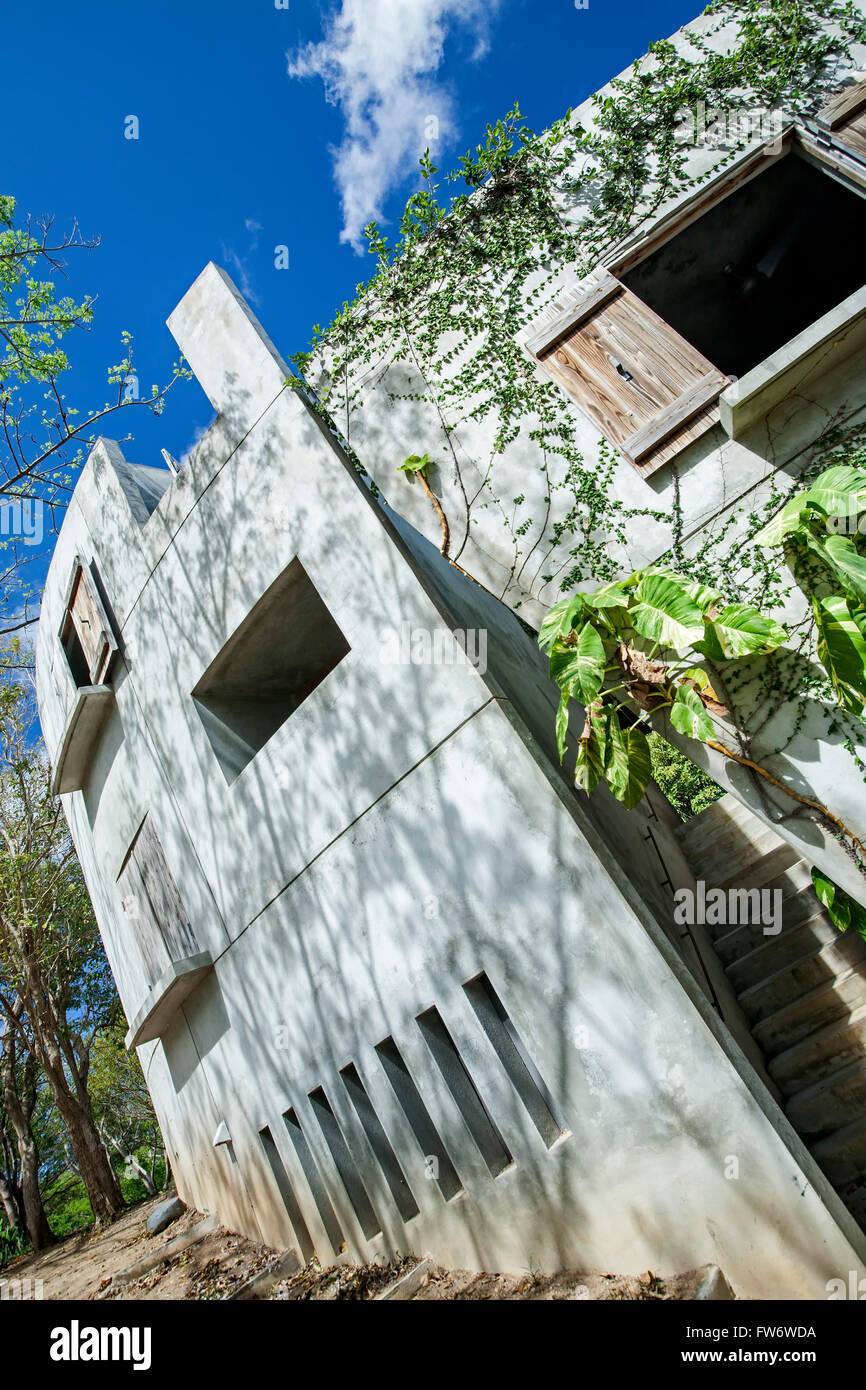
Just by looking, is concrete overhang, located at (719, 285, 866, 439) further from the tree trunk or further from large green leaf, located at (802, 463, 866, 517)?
the tree trunk

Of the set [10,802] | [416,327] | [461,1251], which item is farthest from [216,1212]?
[10,802]

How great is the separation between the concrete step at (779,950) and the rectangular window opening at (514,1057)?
11.1 feet

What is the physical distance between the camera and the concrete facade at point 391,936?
13.4 feet

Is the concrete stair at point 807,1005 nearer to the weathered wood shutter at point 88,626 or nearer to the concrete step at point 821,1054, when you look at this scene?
the concrete step at point 821,1054

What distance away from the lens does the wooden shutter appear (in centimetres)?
505

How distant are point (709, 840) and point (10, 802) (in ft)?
47.0

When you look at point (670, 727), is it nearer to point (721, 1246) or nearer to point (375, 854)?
point (375, 854)

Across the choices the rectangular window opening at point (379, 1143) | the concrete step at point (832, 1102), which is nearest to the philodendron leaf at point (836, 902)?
the concrete step at point (832, 1102)

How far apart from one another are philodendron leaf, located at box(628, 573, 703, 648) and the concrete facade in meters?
1.13

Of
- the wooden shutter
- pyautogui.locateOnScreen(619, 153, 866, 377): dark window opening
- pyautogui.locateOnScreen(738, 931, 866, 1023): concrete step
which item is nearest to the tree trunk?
pyautogui.locateOnScreen(738, 931, 866, 1023): concrete step

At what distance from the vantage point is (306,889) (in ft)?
19.9

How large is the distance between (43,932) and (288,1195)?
1094cm

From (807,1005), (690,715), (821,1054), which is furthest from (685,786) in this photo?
(690,715)

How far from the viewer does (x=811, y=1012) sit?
21.3 ft
